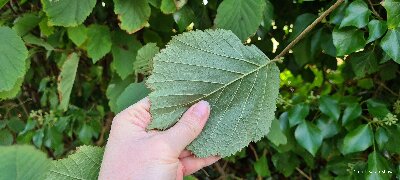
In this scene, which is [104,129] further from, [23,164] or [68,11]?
[23,164]

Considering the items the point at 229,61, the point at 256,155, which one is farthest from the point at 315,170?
the point at 229,61

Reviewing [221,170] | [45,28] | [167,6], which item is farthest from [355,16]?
[221,170]

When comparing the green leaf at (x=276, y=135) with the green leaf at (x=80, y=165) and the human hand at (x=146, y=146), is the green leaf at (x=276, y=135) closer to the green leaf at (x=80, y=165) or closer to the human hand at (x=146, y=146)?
the human hand at (x=146, y=146)

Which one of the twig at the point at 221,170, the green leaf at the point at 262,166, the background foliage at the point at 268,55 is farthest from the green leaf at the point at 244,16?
the twig at the point at 221,170

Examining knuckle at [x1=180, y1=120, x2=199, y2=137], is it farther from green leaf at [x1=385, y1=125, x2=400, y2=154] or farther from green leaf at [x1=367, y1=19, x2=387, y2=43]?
green leaf at [x1=385, y1=125, x2=400, y2=154]

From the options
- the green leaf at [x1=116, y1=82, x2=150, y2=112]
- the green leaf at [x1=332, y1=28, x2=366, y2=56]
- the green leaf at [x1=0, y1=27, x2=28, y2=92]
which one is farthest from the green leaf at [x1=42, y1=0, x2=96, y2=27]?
the green leaf at [x1=332, y1=28, x2=366, y2=56]

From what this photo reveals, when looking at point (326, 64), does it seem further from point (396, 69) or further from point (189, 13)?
point (189, 13)
